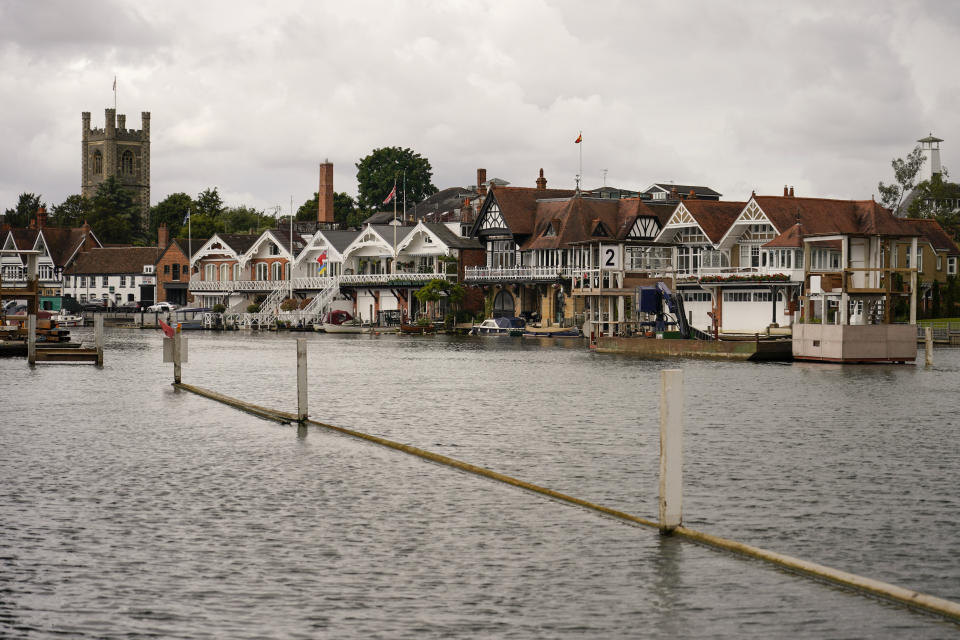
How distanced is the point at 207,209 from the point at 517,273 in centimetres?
8233

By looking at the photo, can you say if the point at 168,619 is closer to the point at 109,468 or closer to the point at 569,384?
the point at 109,468

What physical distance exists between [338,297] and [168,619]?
106281 millimetres

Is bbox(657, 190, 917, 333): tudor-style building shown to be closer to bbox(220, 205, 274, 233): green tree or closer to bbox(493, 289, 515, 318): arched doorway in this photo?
bbox(493, 289, 515, 318): arched doorway

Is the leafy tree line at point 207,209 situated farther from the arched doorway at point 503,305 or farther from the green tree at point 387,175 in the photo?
the arched doorway at point 503,305

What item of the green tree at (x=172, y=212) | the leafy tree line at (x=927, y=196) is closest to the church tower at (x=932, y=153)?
the leafy tree line at (x=927, y=196)

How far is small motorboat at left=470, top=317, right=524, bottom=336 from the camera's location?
99.2 m

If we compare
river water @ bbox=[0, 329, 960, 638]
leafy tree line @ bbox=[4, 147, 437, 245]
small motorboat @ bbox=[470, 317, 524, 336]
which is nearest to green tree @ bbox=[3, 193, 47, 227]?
leafy tree line @ bbox=[4, 147, 437, 245]

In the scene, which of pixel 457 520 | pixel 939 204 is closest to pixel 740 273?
pixel 939 204

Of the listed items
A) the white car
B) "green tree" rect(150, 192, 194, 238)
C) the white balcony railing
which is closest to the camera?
the white balcony railing

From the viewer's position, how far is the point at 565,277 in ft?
322

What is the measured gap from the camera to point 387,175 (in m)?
159

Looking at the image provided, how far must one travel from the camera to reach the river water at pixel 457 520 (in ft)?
43.0

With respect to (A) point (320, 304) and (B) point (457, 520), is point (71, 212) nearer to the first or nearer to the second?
(A) point (320, 304)

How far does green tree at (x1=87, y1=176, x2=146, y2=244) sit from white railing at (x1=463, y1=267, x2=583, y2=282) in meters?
84.3
